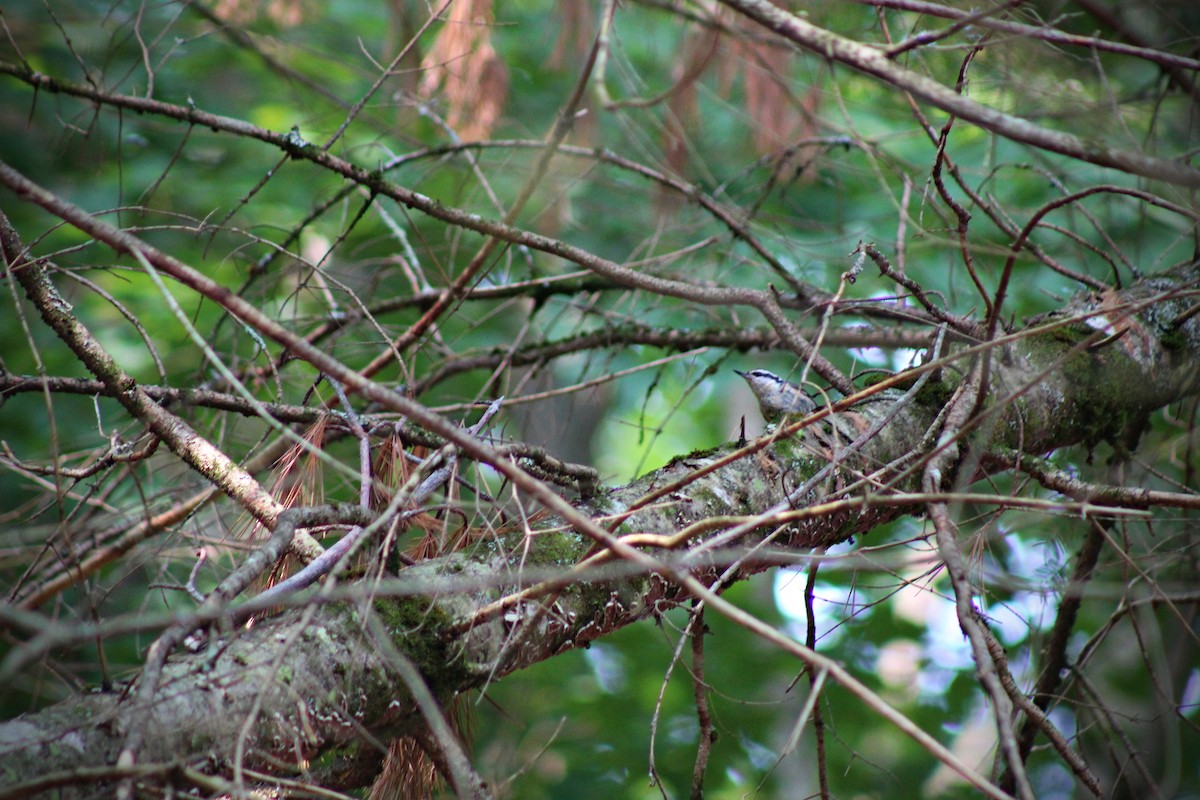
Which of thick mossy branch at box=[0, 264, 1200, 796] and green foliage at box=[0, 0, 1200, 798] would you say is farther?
green foliage at box=[0, 0, 1200, 798]

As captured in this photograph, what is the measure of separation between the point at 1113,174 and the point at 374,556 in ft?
9.22

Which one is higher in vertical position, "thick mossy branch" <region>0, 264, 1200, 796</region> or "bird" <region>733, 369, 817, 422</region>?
"bird" <region>733, 369, 817, 422</region>

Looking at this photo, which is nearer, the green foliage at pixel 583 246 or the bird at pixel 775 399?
the bird at pixel 775 399

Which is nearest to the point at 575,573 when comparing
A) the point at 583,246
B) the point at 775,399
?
the point at 775,399

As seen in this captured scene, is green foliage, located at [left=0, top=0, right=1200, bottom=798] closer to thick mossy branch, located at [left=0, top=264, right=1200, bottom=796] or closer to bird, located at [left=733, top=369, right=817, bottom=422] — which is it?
bird, located at [left=733, top=369, right=817, bottom=422]

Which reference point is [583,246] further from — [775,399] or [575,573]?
[575,573]

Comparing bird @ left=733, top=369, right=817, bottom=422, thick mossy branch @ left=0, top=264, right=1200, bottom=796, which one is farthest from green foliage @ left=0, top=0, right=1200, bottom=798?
thick mossy branch @ left=0, top=264, right=1200, bottom=796

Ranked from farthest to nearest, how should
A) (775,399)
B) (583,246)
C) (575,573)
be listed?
(583,246)
(775,399)
(575,573)

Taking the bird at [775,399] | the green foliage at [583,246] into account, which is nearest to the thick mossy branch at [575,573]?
the bird at [775,399]

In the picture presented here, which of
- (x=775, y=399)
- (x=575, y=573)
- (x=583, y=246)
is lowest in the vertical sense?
(x=575, y=573)

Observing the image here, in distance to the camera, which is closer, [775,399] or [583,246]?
[775,399]

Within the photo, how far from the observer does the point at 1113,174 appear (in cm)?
286

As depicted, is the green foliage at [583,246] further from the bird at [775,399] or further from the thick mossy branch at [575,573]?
the thick mossy branch at [575,573]

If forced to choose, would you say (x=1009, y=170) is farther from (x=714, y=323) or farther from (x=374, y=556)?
(x=374, y=556)
